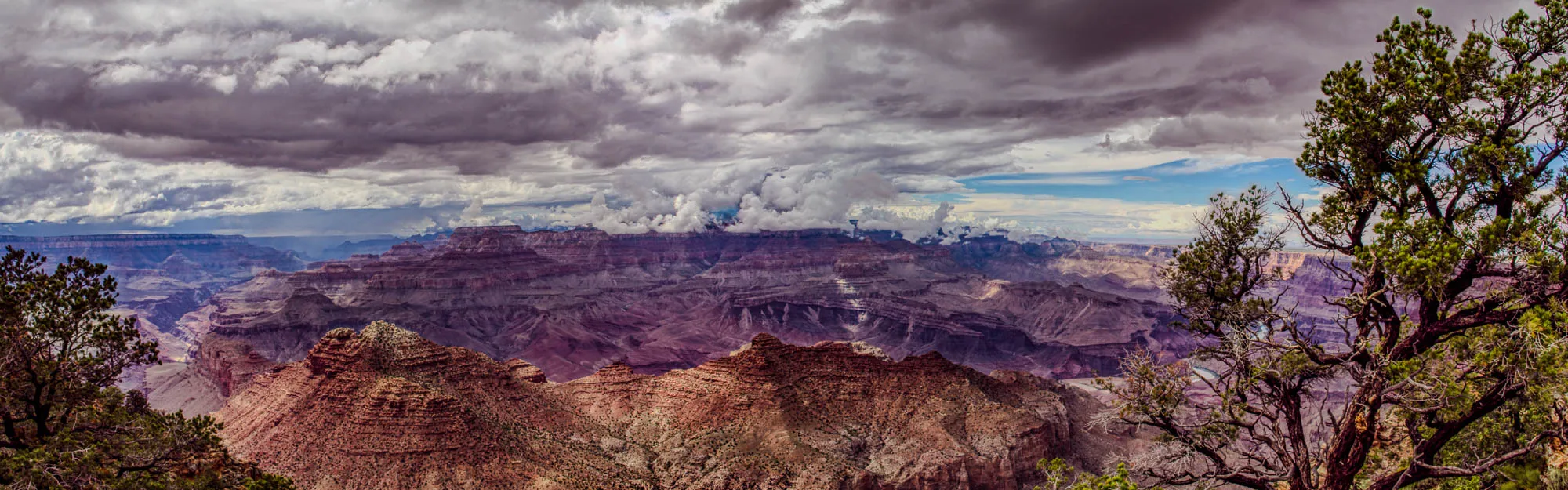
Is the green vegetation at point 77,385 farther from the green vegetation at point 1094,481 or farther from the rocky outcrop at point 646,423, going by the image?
the rocky outcrop at point 646,423

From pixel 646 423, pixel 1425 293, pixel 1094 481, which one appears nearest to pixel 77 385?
pixel 1094 481

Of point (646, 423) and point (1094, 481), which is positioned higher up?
point (1094, 481)

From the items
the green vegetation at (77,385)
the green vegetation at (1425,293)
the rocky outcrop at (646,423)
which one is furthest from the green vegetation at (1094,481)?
the rocky outcrop at (646,423)

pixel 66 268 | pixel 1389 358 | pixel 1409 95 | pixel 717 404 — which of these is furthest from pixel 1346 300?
pixel 717 404

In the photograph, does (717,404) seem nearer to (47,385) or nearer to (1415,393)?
(47,385)

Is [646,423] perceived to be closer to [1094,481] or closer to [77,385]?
[77,385]

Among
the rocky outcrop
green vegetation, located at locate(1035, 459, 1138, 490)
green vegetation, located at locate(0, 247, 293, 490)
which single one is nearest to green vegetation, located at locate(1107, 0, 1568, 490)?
green vegetation, located at locate(1035, 459, 1138, 490)

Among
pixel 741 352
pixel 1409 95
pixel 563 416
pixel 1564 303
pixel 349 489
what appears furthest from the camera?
pixel 741 352
